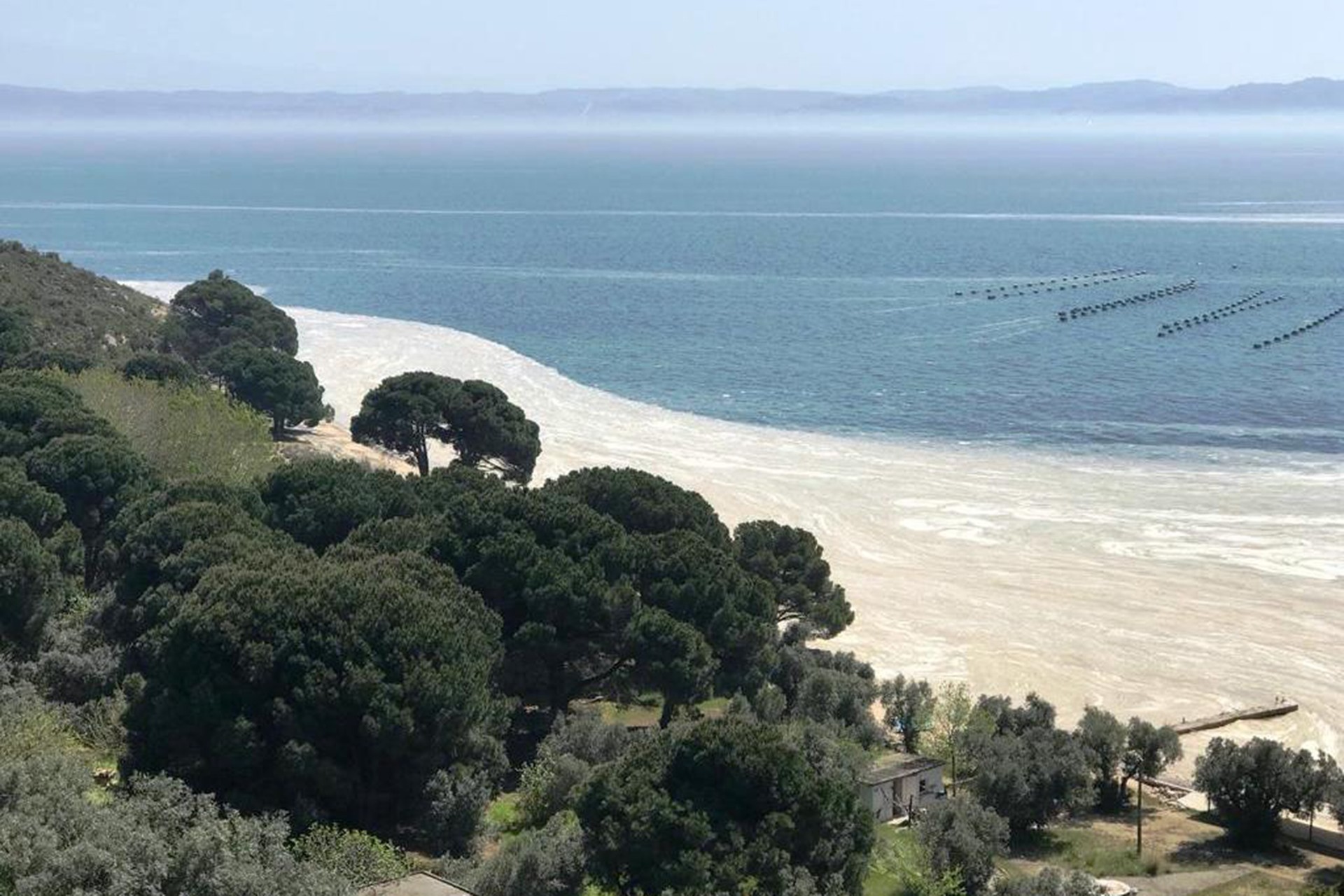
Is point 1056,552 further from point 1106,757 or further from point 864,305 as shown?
point 864,305

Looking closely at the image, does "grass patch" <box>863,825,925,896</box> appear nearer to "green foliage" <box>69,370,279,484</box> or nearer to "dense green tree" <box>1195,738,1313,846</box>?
"dense green tree" <box>1195,738,1313,846</box>

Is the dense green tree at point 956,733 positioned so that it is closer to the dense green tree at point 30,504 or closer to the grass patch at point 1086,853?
the grass patch at point 1086,853

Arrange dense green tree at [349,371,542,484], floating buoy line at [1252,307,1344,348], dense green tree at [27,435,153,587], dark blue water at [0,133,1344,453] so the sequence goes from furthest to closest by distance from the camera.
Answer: floating buoy line at [1252,307,1344,348]
dark blue water at [0,133,1344,453]
dense green tree at [349,371,542,484]
dense green tree at [27,435,153,587]

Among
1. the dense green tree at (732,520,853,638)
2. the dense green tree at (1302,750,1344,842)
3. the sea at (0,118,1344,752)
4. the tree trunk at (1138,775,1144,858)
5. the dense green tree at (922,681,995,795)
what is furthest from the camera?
the sea at (0,118,1344,752)

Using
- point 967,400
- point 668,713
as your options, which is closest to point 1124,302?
point 967,400

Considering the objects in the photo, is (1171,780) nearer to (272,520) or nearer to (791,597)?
(791,597)

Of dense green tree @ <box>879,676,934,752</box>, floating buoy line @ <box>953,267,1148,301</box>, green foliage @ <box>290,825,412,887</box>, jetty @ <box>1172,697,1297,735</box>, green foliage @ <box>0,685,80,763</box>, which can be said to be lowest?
jetty @ <box>1172,697,1297,735</box>

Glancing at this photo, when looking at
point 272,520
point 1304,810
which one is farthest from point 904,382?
point 1304,810

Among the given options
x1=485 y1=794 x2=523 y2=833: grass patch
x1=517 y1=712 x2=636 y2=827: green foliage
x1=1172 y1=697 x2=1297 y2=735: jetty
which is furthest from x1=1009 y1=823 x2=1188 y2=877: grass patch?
x1=485 y1=794 x2=523 y2=833: grass patch
